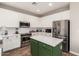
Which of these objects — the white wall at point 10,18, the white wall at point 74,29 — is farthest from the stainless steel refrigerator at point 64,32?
the white wall at point 10,18

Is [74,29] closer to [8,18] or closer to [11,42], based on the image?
[11,42]

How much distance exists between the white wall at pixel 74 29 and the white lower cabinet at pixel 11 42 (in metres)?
2.76

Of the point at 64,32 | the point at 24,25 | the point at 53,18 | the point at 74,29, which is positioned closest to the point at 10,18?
the point at 24,25

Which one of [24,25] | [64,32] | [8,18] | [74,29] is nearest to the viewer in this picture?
[74,29]

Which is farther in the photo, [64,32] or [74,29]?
[64,32]

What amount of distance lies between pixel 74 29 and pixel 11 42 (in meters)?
3.07

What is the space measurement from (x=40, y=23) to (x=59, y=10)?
73.8 inches

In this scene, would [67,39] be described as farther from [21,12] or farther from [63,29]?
[21,12]

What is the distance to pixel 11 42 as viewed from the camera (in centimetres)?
380

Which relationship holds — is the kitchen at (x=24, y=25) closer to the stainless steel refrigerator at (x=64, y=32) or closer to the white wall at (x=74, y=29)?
the stainless steel refrigerator at (x=64, y=32)

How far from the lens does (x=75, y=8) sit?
3236 millimetres

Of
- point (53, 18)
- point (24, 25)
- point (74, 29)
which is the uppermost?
point (53, 18)

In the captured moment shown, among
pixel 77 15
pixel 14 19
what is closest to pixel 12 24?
pixel 14 19

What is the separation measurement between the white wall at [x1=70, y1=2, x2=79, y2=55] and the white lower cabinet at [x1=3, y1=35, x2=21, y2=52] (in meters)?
2.76
